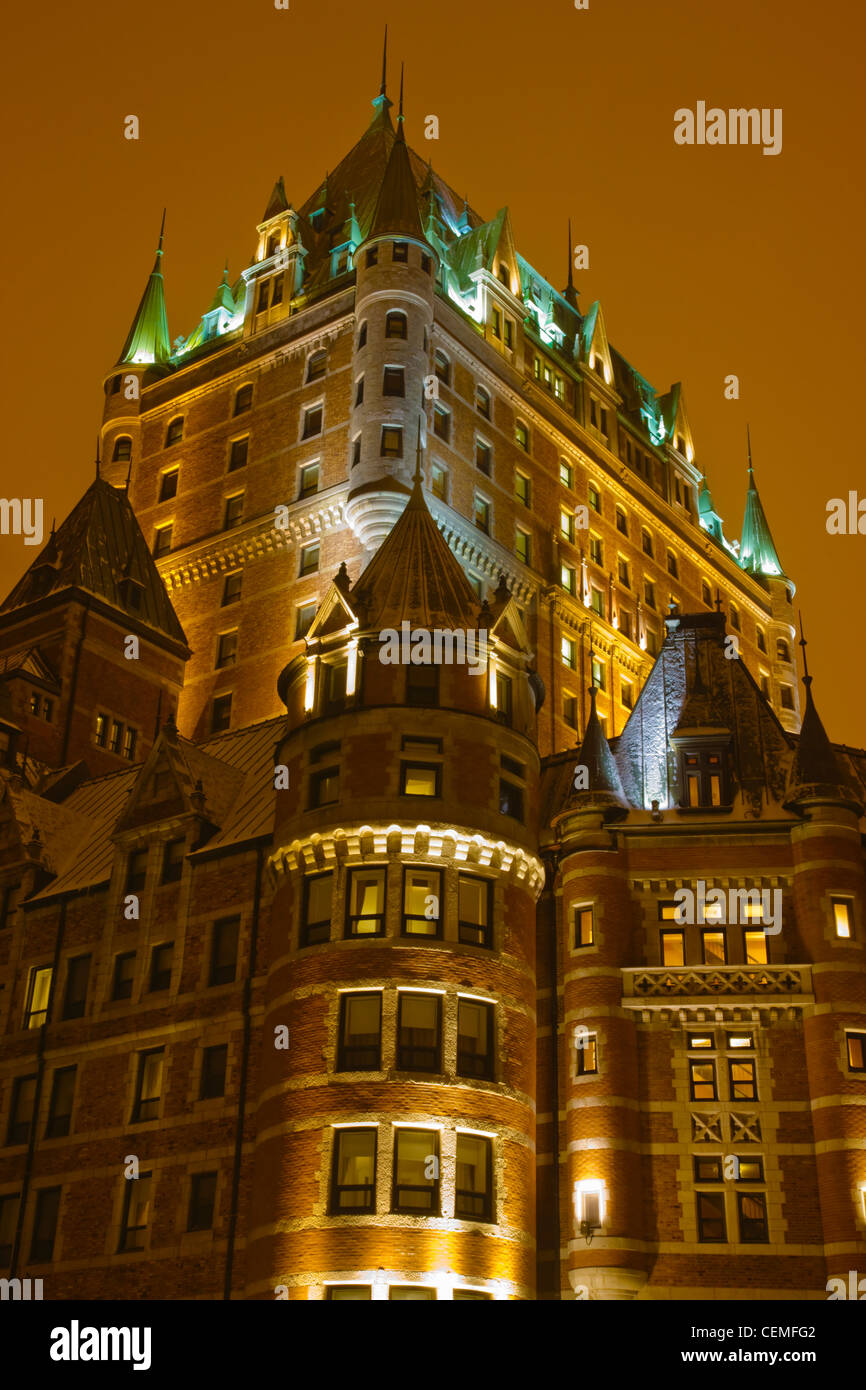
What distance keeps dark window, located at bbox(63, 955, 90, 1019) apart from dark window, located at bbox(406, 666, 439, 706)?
14475mm

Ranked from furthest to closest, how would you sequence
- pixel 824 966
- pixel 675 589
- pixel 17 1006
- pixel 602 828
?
pixel 675 589
pixel 17 1006
pixel 602 828
pixel 824 966

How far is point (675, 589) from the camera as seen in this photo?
101m

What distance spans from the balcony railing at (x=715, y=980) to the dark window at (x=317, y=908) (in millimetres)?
8388

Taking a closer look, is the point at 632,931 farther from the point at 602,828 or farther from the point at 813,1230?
the point at 813,1230

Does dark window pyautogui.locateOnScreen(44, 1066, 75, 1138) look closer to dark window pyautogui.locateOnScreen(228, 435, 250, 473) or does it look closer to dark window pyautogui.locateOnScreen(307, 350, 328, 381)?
dark window pyautogui.locateOnScreen(228, 435, 250, 473)

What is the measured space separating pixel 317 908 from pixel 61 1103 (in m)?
12.2

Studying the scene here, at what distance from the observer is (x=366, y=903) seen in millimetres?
46250

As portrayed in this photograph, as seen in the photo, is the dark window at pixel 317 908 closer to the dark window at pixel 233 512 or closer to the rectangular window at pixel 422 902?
the rectangular window at pixel 422 902

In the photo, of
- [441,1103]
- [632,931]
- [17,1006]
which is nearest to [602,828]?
[632,931]

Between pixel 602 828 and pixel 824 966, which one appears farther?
pixel 602 828

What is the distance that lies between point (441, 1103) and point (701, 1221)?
7348mm

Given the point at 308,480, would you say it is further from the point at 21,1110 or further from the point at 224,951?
the point at 21,1110

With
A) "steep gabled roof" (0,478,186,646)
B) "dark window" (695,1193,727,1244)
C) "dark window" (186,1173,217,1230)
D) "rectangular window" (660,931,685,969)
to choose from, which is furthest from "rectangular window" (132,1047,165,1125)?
"steep gabled roof" (0,478,186,646)
